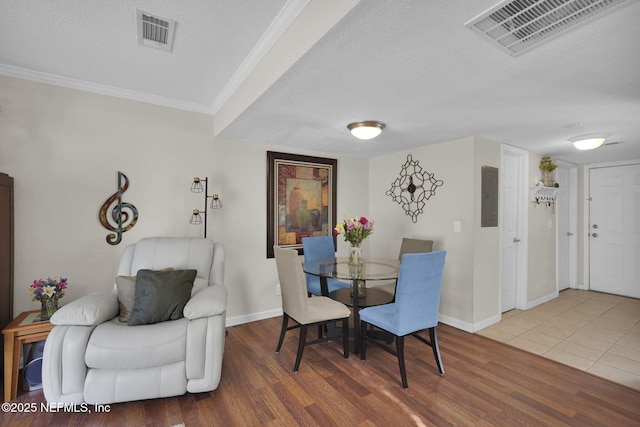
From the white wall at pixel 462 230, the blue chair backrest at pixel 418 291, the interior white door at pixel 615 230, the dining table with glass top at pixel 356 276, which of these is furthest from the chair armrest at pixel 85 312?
the interior white door at pixel 615 230

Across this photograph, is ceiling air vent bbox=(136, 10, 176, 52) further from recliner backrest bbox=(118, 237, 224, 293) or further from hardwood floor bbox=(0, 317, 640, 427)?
hardwood floor bbox=(0, 317, 640, 427)

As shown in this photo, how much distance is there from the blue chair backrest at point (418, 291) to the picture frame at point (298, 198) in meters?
1.92

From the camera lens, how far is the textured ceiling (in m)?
1.46

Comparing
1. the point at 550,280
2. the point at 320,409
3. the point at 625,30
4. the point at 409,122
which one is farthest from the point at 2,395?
the point at 550,280

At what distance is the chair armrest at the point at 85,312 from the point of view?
1866 mm

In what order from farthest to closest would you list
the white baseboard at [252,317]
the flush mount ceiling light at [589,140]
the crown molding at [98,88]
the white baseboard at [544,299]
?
the white baseboard at [544,299], the white baseboard at [252,317], the flush mount ceiling light at [589,140], the crown molding at [98,88]

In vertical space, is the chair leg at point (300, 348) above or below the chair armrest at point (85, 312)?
below

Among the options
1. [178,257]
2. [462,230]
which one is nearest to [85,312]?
[178,257]

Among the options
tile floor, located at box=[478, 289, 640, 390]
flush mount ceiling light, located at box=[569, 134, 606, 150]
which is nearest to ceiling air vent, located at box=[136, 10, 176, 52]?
tile floor, located at box=[478, 289, 640, 390]

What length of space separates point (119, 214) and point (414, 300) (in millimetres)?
2723

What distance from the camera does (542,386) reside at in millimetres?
2238

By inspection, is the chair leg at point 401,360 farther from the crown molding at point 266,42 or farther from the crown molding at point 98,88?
the crown molding at point 98,88

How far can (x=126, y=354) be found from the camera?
185cm

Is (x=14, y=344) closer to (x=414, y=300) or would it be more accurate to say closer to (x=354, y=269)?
(x=354, y=269)
